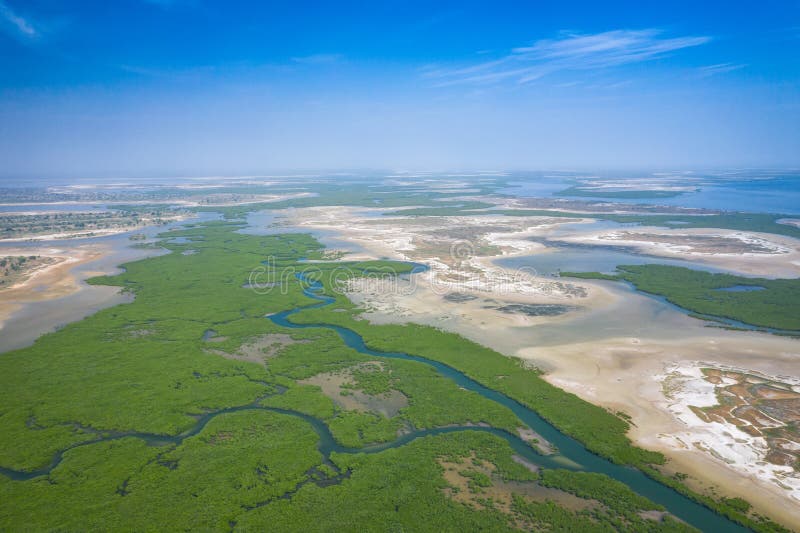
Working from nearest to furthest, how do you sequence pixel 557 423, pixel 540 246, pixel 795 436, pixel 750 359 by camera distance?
1. pixel 795 436
2. pixel 557 423
3. pixel 750 359
4. pixel 540 246

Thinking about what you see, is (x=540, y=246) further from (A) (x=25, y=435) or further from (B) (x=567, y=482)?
(A) (x=25, y=435)

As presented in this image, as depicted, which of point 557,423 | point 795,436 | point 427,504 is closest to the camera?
point 427,504

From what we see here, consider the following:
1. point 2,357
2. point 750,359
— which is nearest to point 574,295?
point 750,359

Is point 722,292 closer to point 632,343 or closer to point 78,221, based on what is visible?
point 632,343

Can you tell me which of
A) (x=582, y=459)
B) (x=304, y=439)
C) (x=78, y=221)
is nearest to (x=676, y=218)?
(x=582, y=459)

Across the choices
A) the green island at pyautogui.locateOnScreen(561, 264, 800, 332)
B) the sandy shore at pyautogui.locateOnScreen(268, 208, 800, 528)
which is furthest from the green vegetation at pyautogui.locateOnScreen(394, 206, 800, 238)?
the green island at pyautogui.locateOnScreen(561, 264, 800, 332)

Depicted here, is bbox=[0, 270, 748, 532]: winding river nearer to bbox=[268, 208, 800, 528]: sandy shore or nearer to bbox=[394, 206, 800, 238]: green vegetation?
bbox=[268, 208, 800, 528]: sandy shore
